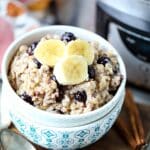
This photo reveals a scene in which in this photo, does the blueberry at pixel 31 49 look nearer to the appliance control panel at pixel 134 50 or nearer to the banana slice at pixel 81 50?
the banana slice at pixel 81 50

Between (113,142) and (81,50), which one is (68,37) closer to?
(81,50)

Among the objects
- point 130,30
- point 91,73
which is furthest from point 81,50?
point 130,30

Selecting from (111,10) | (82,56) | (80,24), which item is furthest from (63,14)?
(82,56)

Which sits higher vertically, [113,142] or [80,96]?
[80,96]

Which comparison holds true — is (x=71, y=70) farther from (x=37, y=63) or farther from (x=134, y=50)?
(x=134, y=50)

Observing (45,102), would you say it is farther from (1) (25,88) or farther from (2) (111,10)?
(2) (111,10)

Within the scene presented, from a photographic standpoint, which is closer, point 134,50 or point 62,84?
point 62,84

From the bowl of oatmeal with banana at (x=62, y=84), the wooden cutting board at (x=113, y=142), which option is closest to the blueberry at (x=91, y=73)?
the bowl of oatmeal with banana at (x=62, y=84)
